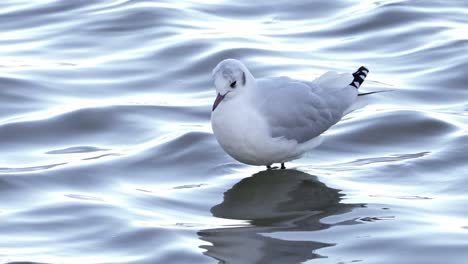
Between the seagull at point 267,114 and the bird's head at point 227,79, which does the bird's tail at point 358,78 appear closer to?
the seagull at point 267,114

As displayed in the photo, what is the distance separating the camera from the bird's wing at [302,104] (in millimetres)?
8281

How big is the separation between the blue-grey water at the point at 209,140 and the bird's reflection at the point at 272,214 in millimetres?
17

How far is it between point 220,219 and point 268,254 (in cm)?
84

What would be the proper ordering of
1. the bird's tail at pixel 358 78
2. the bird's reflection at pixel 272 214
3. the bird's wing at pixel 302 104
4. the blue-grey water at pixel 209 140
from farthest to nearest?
the bird's tail at pixel 358 78 < the bird's wing at pixel 302 104 < the blue-grey water at pixel 209 140 < the bird's reflection at pixel 272 214

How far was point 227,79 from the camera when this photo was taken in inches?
317

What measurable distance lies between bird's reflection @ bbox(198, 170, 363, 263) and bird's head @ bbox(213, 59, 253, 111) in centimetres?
67

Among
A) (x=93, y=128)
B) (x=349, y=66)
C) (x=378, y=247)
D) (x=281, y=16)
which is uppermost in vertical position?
(x=281, y=16)

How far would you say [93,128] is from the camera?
9688 millimetres

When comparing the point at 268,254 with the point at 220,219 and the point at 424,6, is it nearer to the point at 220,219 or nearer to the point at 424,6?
the point at 220,219

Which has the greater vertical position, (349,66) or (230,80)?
(349,66)

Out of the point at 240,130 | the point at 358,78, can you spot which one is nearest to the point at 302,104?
the point at 240,130

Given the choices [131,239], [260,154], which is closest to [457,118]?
[260,154]

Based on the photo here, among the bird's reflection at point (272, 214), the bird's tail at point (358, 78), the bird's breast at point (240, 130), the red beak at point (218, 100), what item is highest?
the bird's tail at point (358, 78)

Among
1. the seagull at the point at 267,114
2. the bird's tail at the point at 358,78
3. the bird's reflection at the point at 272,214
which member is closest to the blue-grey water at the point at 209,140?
the bird's reflection at the point at 272,214
